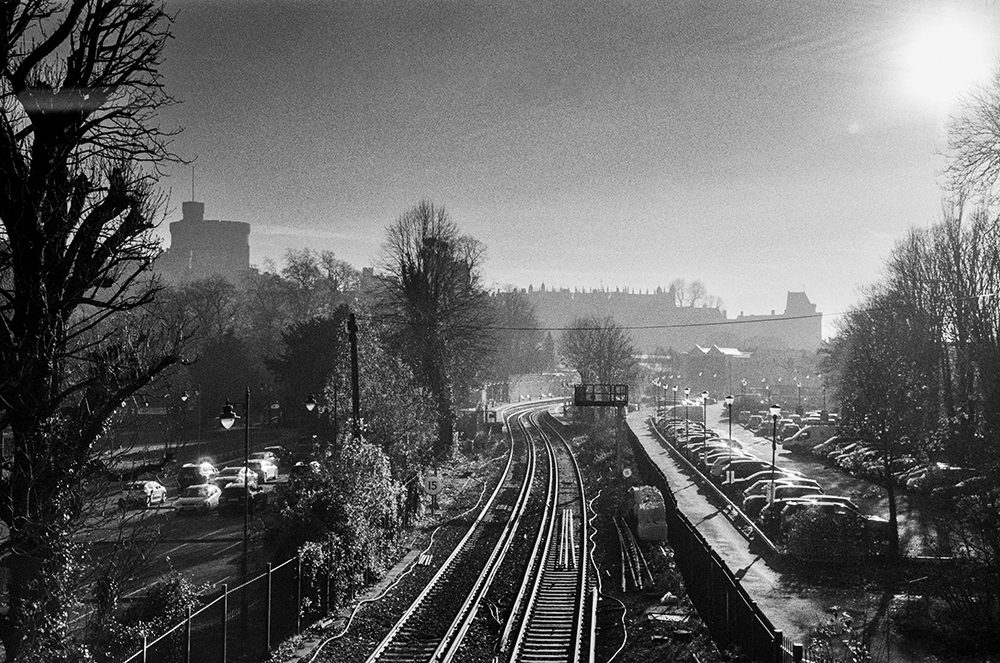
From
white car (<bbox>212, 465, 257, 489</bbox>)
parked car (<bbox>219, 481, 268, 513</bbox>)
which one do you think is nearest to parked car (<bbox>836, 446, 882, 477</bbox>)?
parked car (<bbox>219, 481, 268, 513</bbox>)

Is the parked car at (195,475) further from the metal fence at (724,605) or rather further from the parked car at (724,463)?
the parked car at (724,463)

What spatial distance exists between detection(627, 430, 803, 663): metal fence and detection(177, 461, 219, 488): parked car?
24.6 metres

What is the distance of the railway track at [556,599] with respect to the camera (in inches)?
579

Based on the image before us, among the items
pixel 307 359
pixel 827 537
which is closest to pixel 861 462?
pixel 827 537

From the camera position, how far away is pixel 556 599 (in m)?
18.2

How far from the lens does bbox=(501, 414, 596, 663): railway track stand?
579 inches

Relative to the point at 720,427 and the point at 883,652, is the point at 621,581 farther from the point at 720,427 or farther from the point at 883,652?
the point at 720,427

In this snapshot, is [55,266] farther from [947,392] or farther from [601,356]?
[601,356]

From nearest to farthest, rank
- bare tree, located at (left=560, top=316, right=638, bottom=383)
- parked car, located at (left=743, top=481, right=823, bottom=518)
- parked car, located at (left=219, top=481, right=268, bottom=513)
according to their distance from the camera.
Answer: parked car, located at (left=743, top=481, right=823, bottom=518) < parked car, located at (left=219, top=481, right=268, bottom=513) < bare tree, located at (left=560, top=316, right=638, bottom=383)

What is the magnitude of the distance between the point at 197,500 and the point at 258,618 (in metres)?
15.3

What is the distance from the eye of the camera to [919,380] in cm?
2984

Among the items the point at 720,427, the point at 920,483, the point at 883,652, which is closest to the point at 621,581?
the point at 883,652

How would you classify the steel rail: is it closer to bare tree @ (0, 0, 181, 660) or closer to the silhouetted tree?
bare tree @ (0, 0, 181, 660)

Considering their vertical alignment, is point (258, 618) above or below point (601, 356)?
below
